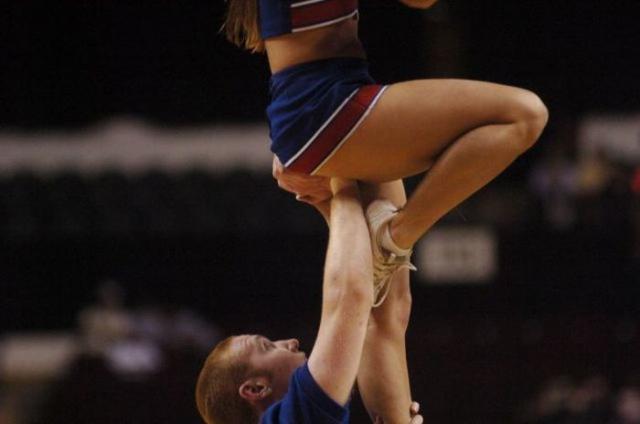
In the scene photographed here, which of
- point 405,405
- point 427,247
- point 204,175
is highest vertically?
point 405,405

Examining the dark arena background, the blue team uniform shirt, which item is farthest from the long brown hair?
the dark arena background

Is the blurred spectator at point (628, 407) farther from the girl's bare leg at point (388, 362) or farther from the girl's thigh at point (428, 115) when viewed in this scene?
the girl's thigh at point (428, 115)

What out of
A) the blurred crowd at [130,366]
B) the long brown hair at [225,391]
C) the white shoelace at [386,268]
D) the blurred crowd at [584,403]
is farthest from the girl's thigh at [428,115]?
the blurred crowd at [130,366]

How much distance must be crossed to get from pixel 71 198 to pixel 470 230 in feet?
10.9

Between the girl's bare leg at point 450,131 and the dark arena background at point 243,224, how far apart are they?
201cm

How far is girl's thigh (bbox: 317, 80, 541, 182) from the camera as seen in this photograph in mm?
3098

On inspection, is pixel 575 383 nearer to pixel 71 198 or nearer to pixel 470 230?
pixel 470 230

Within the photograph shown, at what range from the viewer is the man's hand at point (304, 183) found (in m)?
3.39

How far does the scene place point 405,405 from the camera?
3.54m

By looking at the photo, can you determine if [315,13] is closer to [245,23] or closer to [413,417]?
[245,23]

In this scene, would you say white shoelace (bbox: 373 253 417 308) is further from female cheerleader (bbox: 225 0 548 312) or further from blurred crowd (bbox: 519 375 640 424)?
blurred crowd (bbox: 519 375 640 424)

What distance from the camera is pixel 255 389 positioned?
3.44m

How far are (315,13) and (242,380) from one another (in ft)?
3.41

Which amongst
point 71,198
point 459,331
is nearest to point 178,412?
point 459,331
